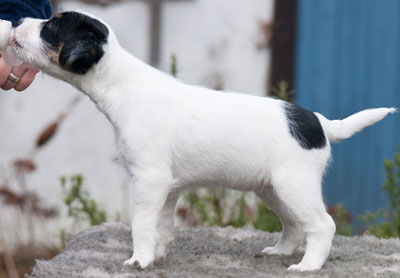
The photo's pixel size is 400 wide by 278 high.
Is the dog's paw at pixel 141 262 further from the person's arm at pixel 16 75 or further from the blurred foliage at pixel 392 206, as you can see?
the blurred foliage at pixel 392 206

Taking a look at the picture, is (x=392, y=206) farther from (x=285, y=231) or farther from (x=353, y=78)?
(x=285, y=231)

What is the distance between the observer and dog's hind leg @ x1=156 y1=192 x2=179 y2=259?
2.94m

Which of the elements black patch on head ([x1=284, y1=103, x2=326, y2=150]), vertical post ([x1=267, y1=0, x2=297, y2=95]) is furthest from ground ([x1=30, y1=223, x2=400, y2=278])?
vertical post ([x1=267, y1=0, x2=297, y2=95])

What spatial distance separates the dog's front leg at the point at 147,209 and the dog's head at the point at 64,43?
0.51 meters

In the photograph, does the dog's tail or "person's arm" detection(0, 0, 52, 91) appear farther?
"person's arm" detection(0, 0, 52, 91)

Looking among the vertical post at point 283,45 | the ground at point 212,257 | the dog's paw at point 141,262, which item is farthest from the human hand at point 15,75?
the vertical post at point 283,45

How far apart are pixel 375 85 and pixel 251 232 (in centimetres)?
209

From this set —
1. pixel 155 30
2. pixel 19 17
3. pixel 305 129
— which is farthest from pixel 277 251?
pixel 155 30

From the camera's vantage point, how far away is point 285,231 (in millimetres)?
3102

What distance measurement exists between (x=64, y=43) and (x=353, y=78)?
3137mm

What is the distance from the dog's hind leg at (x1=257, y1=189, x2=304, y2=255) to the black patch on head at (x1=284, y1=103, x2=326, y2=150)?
32 centimetres

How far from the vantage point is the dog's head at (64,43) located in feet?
8.66

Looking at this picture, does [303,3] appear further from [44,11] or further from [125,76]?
[125,76]

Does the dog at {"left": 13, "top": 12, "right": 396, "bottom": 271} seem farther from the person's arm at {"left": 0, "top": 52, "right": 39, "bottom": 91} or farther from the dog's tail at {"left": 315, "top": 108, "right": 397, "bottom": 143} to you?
the person's arm at {"left": 0, "top": 52, "right": 39, "bottom": 91}
